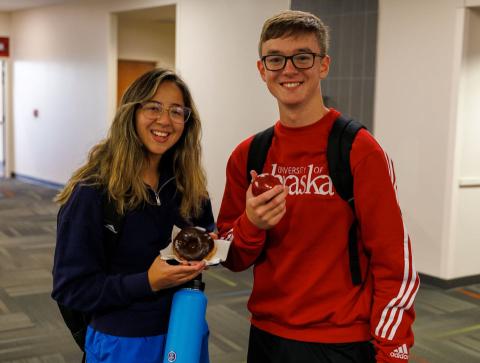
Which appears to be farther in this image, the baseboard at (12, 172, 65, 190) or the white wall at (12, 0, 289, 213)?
the baseboard at (12, 172, 65, 190)

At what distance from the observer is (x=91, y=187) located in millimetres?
1439

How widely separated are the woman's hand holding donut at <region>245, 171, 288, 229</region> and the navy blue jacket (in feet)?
1.00

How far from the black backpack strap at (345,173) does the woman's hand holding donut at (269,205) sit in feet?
0.51

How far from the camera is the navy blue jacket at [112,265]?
1428 millimetres

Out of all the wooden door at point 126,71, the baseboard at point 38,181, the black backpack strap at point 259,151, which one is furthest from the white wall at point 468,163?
the baseboard at point 38,181

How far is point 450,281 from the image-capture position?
15.4ft

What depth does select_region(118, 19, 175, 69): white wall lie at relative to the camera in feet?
28.4

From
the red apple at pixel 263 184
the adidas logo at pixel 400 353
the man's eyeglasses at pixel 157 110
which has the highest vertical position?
the man's eyeglasses at pixel 157 110

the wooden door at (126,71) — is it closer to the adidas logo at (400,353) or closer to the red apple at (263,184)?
the red apple at (263,184)

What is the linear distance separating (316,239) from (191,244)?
0.97 feet

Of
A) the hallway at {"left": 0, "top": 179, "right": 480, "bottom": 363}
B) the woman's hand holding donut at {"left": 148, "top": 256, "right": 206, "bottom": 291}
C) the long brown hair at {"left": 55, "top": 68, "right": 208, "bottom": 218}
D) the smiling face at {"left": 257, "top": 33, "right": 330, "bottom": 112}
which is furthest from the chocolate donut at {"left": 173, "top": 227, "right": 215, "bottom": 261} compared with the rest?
the hallway at {"left": 0, "top": 179, "right": 480, "bottom": 363}

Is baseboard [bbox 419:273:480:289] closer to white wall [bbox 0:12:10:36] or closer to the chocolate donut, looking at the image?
the chocolate donut

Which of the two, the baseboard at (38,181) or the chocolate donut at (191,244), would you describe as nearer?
the chocolate donut at (191,244)

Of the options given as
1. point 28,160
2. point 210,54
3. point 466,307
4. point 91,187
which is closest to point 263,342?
point 91,187
